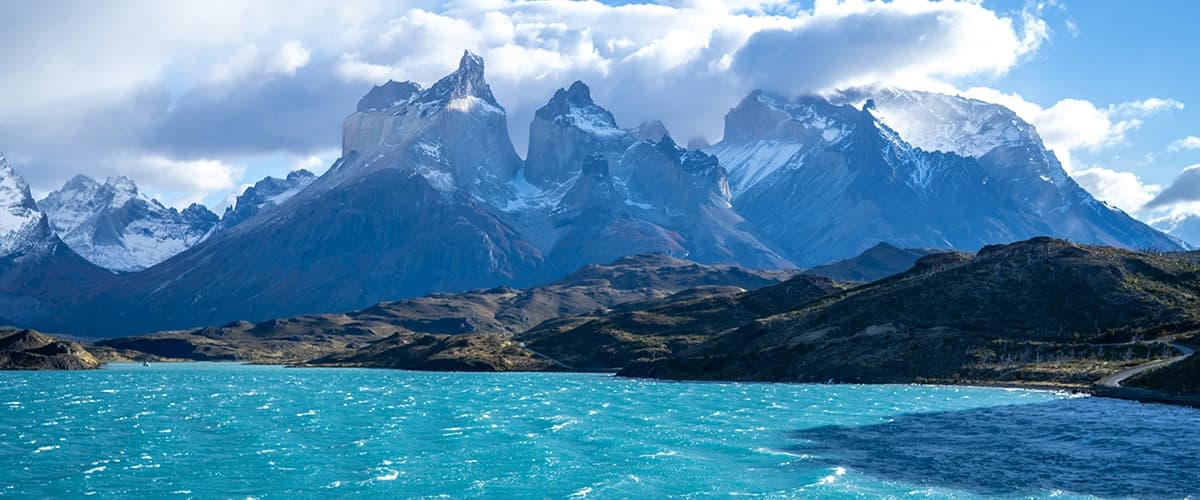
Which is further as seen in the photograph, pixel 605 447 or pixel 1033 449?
pixel 605 447

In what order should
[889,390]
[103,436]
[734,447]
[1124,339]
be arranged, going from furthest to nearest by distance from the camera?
1. [1124,339]
2. [889,390]
3. [103,436]
4. [734,447]

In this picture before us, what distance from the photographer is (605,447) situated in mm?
95438

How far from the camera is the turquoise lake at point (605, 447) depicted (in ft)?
242

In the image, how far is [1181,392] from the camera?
433 ft

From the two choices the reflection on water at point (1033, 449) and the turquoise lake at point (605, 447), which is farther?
the reflection on water at point (1033, 449)

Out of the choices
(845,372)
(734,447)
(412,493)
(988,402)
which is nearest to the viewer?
(412,493)

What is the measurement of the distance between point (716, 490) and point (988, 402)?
79333mm

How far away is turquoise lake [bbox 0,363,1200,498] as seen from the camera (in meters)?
73.8

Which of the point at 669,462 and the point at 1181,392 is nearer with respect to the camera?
the point at 669,462

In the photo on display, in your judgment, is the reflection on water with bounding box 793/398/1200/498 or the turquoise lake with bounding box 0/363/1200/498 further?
the reflection on water with bounding box 793/398/1200/498

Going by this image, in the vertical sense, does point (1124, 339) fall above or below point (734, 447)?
above

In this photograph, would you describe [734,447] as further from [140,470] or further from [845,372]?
[845,372]

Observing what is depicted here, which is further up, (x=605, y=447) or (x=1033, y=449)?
(x=1033, y=449)

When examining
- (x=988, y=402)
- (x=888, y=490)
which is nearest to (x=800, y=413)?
(x=988, y=402)
